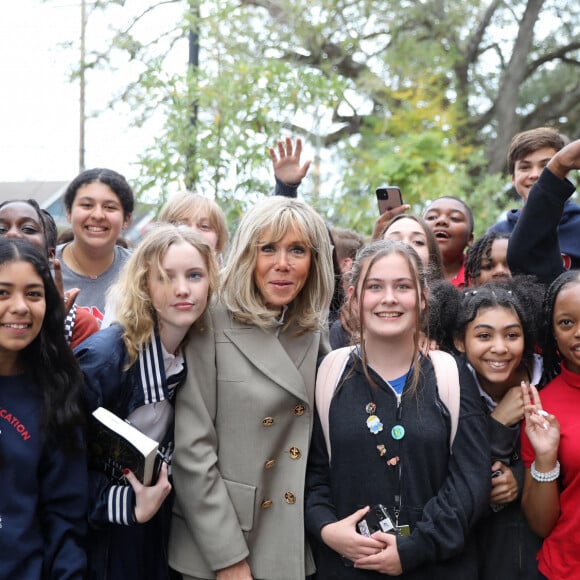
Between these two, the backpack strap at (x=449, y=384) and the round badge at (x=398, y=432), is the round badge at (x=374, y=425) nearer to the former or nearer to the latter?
the round badge at (x=398, y=432)

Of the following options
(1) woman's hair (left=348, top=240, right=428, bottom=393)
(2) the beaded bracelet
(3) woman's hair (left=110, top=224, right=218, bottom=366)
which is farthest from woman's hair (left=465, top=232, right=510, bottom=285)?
(3) woman's hair (left=110, top=224, right=218, bottom=366)

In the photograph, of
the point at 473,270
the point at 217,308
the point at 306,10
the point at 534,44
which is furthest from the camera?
the point at 534,44

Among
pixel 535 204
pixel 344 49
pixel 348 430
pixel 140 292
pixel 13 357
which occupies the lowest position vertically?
pixel 348 430

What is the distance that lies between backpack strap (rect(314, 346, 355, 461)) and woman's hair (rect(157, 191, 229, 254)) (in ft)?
5.01

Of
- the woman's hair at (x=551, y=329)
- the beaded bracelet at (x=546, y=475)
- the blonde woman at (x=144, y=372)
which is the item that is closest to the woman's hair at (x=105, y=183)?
the blonde woman at (x=144, y=372)

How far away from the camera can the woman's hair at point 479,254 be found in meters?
3.91

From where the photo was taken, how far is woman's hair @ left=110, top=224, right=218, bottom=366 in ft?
9.25

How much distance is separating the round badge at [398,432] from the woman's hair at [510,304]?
0.55 metres

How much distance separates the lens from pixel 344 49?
987 centimetres

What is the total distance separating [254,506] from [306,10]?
7.80 metres

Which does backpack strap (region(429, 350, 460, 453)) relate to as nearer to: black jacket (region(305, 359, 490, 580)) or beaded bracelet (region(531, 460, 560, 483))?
black jacket (region(305, 359, 490, 580))

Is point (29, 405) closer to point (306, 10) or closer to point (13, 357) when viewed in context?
point (13, 357)

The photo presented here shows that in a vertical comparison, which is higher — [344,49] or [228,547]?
[344,49]

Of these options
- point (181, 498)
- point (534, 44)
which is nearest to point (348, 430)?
point (181, 498)
